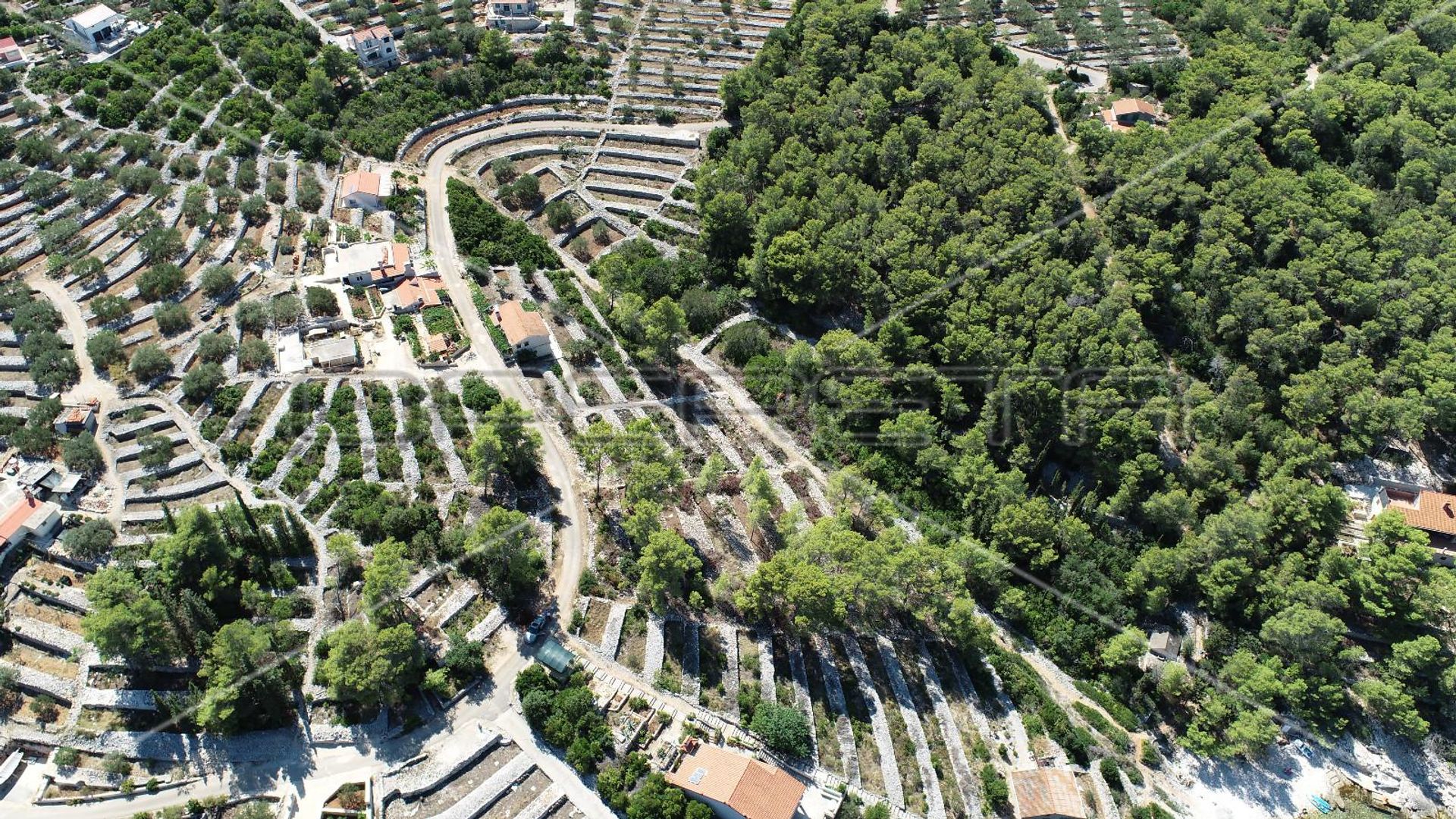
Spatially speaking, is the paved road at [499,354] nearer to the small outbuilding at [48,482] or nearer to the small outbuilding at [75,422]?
the small outbuilding at [75,422]

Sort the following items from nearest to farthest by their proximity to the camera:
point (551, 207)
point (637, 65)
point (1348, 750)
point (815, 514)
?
point (1348, 750) < point (815, 514) < point (551, 207) < point (637, 65)

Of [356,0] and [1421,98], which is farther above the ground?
[356,0]

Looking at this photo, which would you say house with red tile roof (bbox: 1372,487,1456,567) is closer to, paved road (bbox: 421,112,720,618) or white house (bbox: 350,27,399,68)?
paved road (bbox: 421,112,720,618)

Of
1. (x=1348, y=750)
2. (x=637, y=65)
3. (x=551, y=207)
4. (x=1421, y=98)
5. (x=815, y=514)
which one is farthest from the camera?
(x=637, y=65)

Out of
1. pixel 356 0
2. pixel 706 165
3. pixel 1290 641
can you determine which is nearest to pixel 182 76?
pixel 356 0

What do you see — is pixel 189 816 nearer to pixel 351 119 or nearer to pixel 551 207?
pixel 551 207

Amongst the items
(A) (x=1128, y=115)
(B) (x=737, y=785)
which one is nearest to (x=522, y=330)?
(B) (x=737, y=785)
